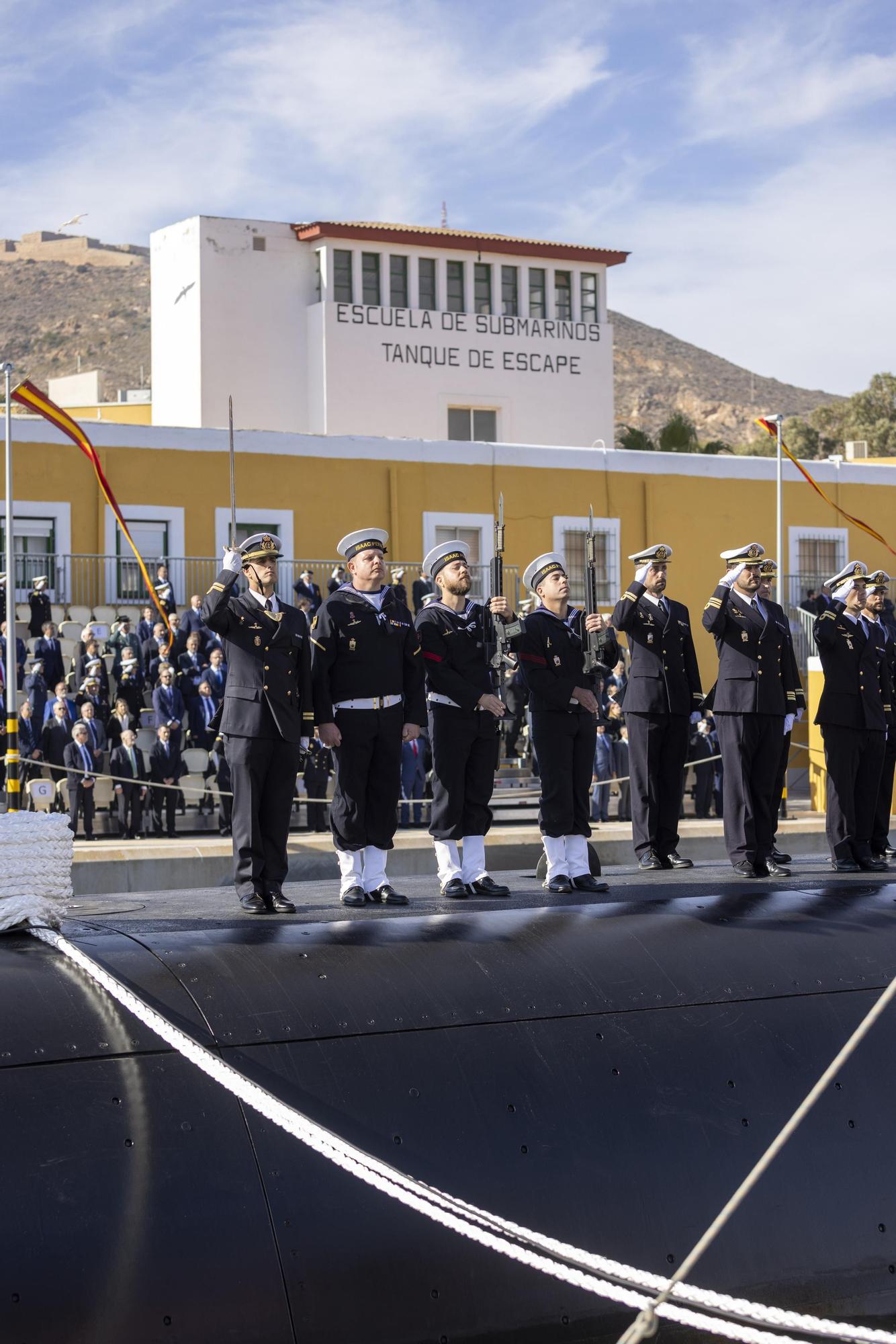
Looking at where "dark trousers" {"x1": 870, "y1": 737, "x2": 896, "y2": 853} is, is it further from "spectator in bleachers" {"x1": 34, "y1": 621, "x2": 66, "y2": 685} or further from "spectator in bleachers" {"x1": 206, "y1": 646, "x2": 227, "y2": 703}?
"spectator in bleachers" {"x1": 34, "y1": 621, "x2": 66, "y2": 685}

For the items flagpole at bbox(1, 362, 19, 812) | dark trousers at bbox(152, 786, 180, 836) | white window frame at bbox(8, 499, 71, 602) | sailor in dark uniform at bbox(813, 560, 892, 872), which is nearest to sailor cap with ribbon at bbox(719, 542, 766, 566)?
sailor in dark uniform at bbox(813, 560, 892, 872)

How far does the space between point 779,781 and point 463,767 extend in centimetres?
187

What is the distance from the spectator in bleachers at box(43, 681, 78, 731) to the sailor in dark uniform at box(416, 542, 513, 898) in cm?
1063

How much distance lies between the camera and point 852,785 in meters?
9.34

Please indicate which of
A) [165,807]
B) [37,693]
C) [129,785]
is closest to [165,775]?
[165,807]

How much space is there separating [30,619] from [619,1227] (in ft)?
63.5

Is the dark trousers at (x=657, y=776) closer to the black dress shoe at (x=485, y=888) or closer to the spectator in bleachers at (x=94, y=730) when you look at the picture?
the black dress shoe at (x=485, y=888)

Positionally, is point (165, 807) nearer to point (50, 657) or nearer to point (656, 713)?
point (50, 657)

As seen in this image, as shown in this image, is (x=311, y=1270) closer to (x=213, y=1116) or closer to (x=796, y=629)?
(x=213, y=1116)

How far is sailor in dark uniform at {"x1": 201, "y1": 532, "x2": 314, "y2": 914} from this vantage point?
291 inches

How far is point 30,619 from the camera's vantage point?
23.1 metres

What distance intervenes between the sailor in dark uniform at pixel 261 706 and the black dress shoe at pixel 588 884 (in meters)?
Result: 1.43

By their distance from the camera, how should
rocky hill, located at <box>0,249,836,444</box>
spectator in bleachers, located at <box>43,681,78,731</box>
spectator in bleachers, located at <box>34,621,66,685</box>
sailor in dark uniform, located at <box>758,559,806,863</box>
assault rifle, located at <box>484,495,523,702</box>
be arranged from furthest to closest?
rocky hill, located at <box>0,249,836,444</box> < spectator in bleachers, located at <box>34,621,66,685</box> < spectator in bleachers, located at <box>43,681,78,731</box> < sailor in dark uniform, located at <box>758,559,806,863</box> < assault rifle, located at <box>484,495,523,702</box>

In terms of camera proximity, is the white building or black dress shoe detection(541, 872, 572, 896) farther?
the white building
